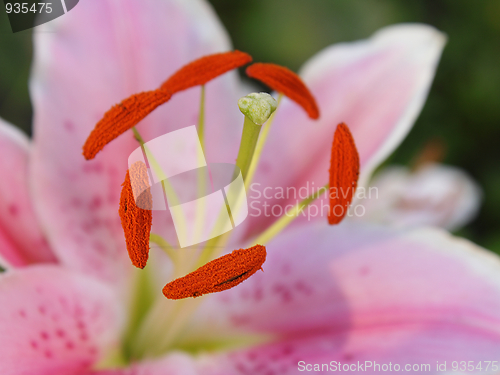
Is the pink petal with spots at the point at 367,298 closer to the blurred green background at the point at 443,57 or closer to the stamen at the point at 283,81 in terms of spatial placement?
the stamen at the point at 283,81

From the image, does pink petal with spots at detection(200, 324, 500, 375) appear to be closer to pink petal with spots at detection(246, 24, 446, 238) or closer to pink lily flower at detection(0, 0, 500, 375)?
pink lily flower at detection(0, 0, 500, 375)

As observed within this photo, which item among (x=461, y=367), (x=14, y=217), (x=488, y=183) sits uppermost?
(x=14, y=217)

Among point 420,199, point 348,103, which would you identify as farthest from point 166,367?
point 420,199

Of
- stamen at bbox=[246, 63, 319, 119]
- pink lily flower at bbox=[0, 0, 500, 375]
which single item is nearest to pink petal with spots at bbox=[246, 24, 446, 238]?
pink lily flower at bbox=[0, 0, 500, 375]

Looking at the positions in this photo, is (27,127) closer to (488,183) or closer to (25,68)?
(25,68)

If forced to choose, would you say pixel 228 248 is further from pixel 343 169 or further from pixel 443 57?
pixel 443 57

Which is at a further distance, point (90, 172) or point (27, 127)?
point (27, 127)

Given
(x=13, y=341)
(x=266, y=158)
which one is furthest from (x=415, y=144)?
(x=13, y=341)
